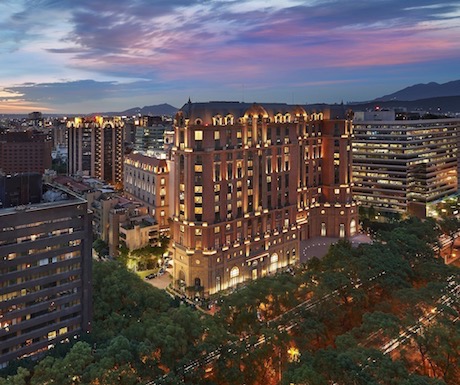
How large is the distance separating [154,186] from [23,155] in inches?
3886

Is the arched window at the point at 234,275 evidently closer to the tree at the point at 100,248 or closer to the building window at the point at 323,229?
the tree at the point at 100,248

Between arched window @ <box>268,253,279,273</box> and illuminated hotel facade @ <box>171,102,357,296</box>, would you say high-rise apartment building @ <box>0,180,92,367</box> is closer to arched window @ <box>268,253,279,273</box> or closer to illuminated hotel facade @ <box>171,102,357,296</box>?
illuminated hotel facade @ <box>171,102,357,296</box>

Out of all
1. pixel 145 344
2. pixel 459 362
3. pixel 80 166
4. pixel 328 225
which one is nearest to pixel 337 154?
pixel 328 225

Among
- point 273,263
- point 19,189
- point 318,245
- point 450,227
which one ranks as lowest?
point 273,263

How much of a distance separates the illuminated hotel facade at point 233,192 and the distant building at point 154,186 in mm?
17073

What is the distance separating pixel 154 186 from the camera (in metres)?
97.0

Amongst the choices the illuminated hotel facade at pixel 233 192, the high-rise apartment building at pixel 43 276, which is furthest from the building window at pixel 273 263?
the high-rise apartment building at pixel 43 276

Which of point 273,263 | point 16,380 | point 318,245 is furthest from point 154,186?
point 16,380

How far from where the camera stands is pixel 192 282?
72.2 metres

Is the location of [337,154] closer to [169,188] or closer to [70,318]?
[169,188]

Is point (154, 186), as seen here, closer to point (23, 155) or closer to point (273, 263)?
point (273, 263)

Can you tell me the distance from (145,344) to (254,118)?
46.5m

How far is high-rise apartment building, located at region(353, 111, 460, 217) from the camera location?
112 metres

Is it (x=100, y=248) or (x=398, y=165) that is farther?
(x=398, y=165)
